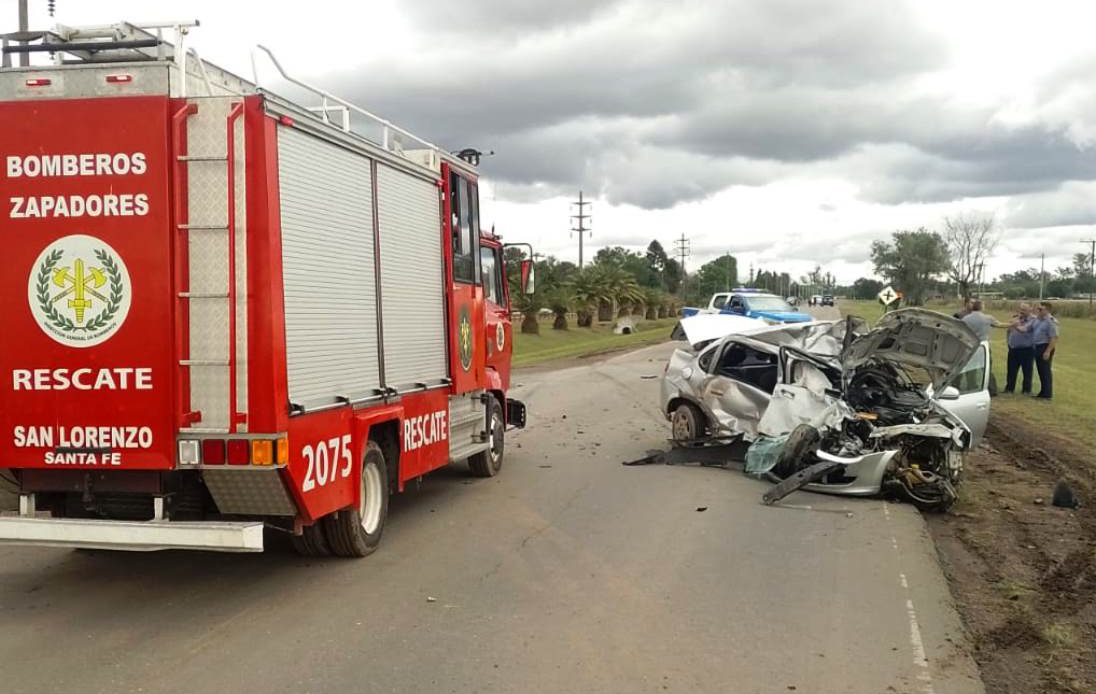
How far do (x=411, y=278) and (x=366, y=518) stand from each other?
2.05 meters

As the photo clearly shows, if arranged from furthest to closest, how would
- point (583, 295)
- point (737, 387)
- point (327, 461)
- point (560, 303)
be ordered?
point (583, 295) < point (560, 303) < point (737, 387) < point (327, 461)

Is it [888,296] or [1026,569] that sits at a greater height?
[888,296]

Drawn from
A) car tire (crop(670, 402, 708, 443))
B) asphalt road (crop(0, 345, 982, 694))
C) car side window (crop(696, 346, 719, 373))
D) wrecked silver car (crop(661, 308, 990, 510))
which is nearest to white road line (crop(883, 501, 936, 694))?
asphalt road (crop(0, 345, 982, 694))

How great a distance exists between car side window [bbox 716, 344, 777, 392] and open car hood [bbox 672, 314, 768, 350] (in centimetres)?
27

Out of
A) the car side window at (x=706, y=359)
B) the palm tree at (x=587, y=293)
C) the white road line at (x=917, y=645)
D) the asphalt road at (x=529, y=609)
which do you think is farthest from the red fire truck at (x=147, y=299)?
the palm tree at (x=587, y=293)

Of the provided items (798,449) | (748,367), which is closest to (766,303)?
(748,367)

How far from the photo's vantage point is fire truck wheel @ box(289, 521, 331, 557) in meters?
6.99

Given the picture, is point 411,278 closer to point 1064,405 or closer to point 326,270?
point 326,270

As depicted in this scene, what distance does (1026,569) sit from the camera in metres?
6.96

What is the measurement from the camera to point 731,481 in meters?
10.5

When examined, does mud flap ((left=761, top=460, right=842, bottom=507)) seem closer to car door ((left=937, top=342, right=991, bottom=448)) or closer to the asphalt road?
the asphalt road

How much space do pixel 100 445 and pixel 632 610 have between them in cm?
341

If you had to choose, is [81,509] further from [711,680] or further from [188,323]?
[711,680]

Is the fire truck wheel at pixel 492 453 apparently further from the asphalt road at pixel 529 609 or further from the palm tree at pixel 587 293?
the palm tree at pixel 587 293
